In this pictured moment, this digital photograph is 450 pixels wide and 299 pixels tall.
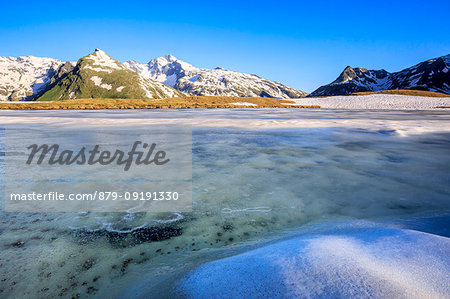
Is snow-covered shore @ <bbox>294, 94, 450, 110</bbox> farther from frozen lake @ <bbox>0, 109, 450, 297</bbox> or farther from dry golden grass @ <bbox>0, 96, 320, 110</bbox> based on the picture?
frozen lake @ <bbox>0, 109, 450, 297</bbox>

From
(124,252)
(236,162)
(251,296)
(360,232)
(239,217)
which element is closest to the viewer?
(251,296)

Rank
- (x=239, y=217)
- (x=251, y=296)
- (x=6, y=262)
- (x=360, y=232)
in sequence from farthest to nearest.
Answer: (x=239, y=217) → (x=360, y=232) → (x=6, y=262) → (x=251, y=296)

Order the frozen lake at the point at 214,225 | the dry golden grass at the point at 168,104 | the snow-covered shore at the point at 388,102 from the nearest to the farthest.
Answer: the frozen lake at the point at 214,225
the snow-covered shore at the point at 388,102
the dry golden grass at the point at 168,104

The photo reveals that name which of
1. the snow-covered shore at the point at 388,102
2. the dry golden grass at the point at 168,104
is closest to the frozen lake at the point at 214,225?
the snow-covered shore at the point at 388,102

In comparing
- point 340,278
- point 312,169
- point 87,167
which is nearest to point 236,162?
point 312,169

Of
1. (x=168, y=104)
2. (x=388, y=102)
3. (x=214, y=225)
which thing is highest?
(x=168, y=104)

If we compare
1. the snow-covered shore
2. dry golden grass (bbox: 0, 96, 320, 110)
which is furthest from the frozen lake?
dry golden grass (bbox: 0, 96, 320, 110)

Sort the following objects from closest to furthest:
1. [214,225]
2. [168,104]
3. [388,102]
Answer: [214,225]
[388,102]
[168,104]

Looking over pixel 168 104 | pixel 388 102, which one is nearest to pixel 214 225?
pixel 168 104

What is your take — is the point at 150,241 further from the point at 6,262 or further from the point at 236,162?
the point at 236,162

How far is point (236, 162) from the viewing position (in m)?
5.39

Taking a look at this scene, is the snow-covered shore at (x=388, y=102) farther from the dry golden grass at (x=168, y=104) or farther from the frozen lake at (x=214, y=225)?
the frozen lake at (x=214, y=225)

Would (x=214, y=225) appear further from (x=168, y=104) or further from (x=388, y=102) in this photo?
(x=388, y=102)

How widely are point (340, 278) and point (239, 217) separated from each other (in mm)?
1515
